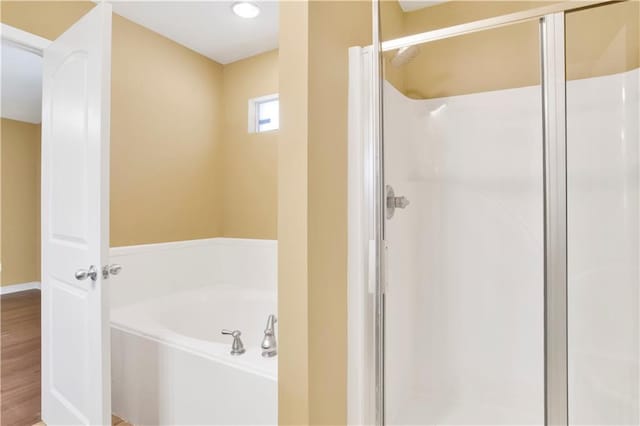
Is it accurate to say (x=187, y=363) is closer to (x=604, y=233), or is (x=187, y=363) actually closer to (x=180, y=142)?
(x=180, y=142)

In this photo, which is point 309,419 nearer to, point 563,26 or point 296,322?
point 296,322

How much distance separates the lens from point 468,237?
1.83 m

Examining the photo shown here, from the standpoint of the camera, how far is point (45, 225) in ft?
5.55

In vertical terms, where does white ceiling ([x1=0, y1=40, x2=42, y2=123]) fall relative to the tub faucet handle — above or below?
above

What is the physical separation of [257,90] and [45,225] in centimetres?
160

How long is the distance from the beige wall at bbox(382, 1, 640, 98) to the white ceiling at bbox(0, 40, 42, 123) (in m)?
2.45

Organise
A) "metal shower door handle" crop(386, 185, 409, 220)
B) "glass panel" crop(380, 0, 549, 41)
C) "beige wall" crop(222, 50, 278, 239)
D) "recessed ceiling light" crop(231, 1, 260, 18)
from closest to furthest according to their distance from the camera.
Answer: "metal shower door handle" crop(386, 185, 409, 220)
"glass panel" crop(380, 0, 549, 41)
"recessed ceiling light" crop(231, 1, 260, 18)
"beige wall" crop(222, 50, 278, 239)

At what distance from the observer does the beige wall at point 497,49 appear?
4.29 ft

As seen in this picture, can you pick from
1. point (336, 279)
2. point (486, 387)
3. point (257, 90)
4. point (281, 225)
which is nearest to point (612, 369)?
point (486, 387)

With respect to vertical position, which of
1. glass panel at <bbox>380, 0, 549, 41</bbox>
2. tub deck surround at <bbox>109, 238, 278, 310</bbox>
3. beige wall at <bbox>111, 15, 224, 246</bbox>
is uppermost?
glass panel at <bbox>380, 0, 549, 41</bbox>

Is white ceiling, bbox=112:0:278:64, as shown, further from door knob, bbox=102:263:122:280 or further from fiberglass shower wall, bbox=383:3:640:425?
door knob, bbox=102:263:122:280

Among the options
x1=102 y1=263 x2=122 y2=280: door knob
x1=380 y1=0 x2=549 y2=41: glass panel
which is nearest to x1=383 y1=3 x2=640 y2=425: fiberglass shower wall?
x1=380 y1=0 x2=549 y2=41: glass panel

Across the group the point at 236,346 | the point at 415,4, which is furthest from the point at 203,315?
the point at 415,4

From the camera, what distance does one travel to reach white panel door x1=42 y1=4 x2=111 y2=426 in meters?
1.32
